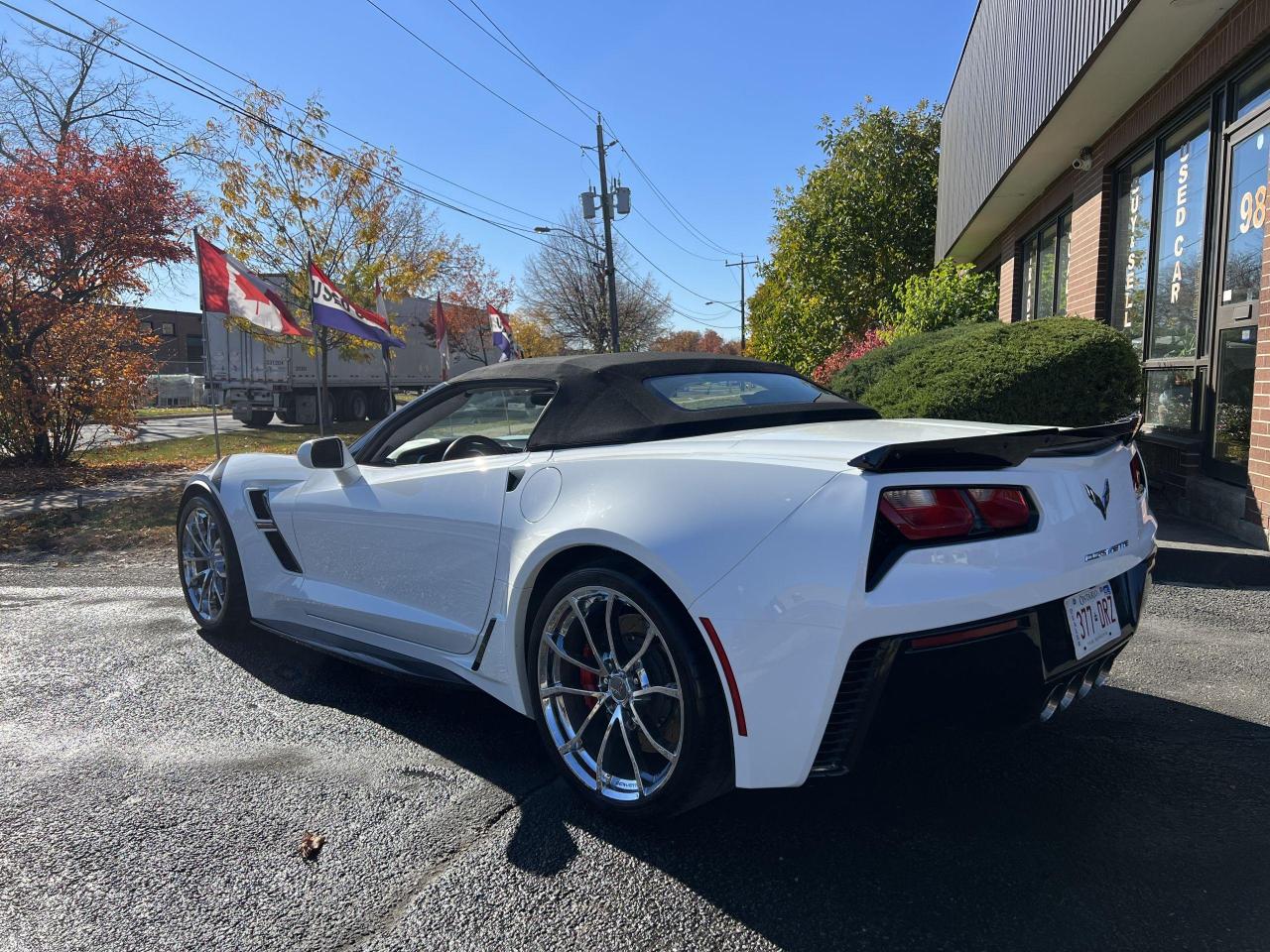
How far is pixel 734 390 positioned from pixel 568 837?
1.69 m

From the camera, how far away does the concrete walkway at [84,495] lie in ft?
29.9

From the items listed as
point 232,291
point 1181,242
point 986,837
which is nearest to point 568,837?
point 986,837

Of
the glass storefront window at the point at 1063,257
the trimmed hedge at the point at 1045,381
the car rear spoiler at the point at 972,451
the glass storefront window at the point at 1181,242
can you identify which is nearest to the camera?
the car rear spoiler at the point at 972,451

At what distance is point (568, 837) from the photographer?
2.54 meters

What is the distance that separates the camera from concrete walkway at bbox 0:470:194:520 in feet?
29.9

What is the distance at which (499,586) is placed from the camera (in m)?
2.87

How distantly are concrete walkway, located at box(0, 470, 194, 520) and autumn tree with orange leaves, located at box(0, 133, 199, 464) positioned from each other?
1.59m

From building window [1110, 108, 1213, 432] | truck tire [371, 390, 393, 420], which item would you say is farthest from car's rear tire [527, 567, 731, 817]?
truck tire [371, 390, 393, 420]

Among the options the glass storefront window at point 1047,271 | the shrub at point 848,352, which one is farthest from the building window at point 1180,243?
the shrub at point 848,352

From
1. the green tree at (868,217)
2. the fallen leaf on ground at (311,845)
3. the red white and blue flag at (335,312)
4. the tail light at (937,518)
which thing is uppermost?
the green tree at (868,217)

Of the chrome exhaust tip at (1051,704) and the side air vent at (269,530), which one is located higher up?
the side air vent at (269,530)

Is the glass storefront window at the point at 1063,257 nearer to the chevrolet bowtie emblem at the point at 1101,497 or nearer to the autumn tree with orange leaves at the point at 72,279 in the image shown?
the chevrolet bowtie emblem at the point at 1101,497

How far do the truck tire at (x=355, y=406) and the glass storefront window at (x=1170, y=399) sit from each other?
23.5 metres

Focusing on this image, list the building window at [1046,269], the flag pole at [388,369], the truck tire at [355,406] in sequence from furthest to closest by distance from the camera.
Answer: the truck tire at [355,406]
the flag pole at [388,369]
the building window at [1046,269]
